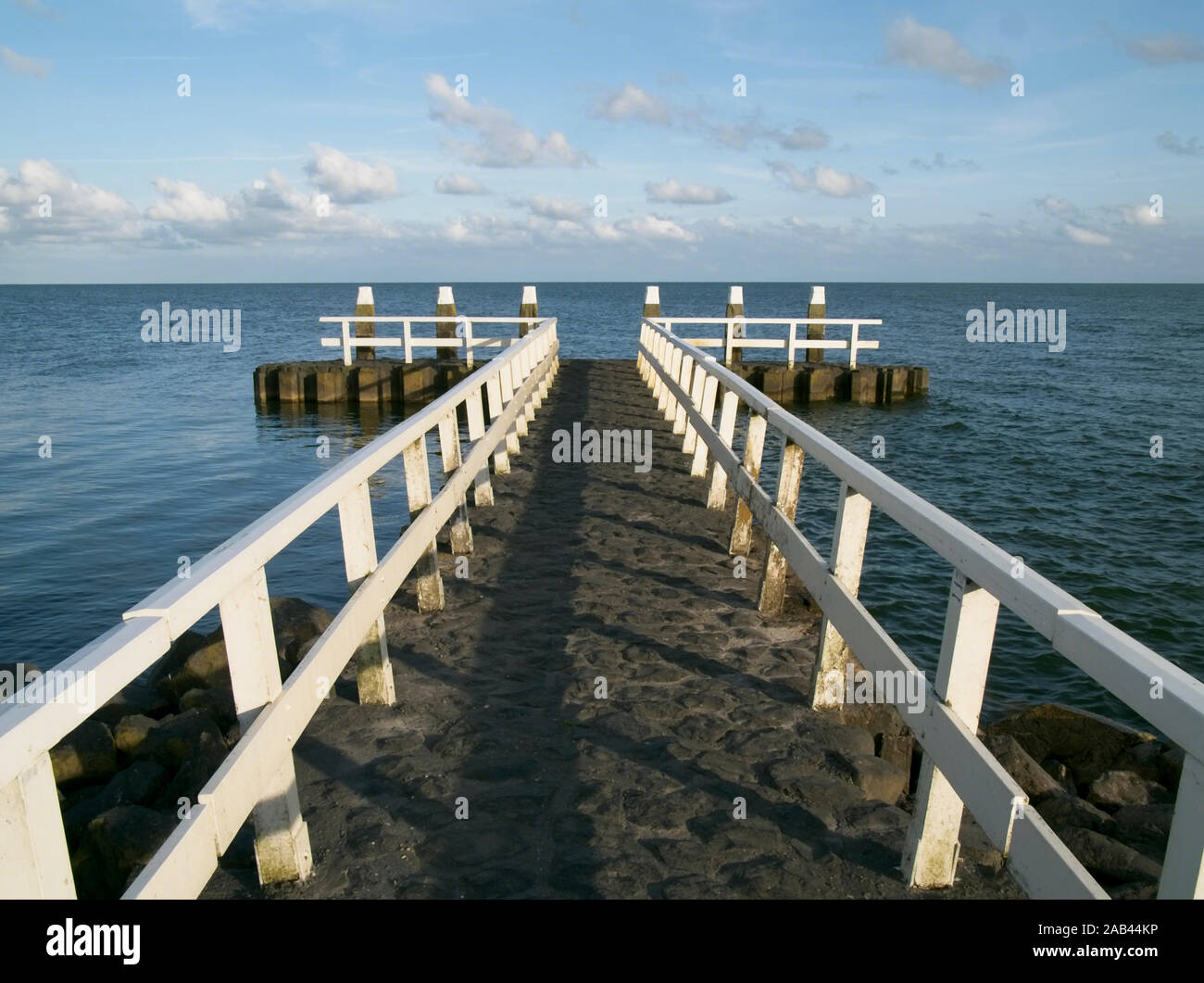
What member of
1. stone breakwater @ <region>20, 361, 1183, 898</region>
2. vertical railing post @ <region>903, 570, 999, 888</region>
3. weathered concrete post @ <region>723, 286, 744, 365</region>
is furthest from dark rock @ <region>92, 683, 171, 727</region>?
weathered concrete post @ <region>723, 286, 744, 365</region>

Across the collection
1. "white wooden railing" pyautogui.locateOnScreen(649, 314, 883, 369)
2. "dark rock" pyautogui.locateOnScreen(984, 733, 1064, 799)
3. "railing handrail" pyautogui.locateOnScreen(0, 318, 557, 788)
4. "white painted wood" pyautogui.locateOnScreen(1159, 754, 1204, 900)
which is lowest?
"dark rock" pyautogui.locateOnScreen(984, 733, 1064, 799)

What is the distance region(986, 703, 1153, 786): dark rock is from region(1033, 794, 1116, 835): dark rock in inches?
62.8

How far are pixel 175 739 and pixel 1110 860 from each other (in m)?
4.84

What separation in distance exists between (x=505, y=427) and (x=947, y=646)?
22.6 feet

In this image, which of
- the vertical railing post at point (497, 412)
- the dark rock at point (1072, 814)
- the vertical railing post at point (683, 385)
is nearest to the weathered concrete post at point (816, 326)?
the vertical railing post at point (683, 385)

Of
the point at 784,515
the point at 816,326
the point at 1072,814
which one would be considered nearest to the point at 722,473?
the point at 784,515

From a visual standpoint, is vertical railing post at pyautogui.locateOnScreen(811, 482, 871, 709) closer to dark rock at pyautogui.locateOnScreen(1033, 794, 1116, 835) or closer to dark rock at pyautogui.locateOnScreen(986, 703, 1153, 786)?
dark rock at pyautogui.locateOnScreen(1033, 794, 1116, 835)

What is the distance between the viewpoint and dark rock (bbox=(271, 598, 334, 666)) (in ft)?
21.7

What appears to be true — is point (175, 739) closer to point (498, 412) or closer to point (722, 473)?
point (722, 473)

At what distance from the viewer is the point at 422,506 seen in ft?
18.2

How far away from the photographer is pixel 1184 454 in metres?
22.1

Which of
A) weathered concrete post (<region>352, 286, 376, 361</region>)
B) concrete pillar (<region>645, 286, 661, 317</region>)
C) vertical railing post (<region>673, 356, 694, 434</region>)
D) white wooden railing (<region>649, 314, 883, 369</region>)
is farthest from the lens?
concrete pillar (<region>645, 286, 661, 317</region>)

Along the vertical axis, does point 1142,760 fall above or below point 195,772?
below

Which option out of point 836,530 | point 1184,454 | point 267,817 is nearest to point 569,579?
point 836,530
